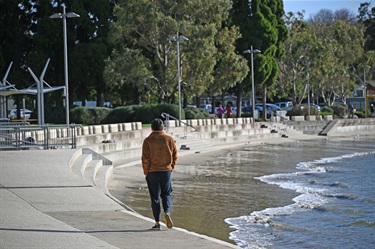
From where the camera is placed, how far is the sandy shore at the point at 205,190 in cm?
1462

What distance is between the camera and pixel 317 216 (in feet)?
51.5

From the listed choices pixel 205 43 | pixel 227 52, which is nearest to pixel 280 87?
A: pixel 227 52

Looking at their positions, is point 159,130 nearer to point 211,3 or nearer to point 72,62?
point 211,3

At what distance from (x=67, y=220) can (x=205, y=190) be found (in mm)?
8935

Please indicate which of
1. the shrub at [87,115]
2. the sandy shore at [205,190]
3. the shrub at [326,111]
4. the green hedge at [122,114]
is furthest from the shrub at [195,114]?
the shrub at [326,111]

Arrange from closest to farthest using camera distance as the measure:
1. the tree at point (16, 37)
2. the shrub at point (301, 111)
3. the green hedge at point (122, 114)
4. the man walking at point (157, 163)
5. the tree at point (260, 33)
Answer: the man walking at point (157, 163), the green hedge at point (122, 114), the tree at point (16, 37), the tree at point (260, 33), the shrub at point (301, 111)

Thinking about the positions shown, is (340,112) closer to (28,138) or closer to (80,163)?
(28,138)

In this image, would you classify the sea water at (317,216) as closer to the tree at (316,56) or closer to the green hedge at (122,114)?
the green hedge at (122,114)

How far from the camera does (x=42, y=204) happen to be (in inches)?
515

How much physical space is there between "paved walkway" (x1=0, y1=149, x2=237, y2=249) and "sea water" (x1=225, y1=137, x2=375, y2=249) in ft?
5.81

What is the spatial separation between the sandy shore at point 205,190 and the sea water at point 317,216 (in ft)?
1.52

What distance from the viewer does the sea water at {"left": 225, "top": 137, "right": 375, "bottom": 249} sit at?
12648 mm

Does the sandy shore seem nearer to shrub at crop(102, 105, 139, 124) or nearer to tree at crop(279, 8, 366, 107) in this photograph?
shrub at crop(102, 105, 139, 124)

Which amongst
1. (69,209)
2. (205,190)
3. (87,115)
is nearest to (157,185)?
(69,209)
